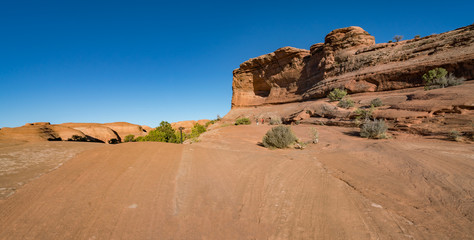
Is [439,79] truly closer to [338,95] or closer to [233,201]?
[338,95]

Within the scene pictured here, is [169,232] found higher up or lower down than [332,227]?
higher up

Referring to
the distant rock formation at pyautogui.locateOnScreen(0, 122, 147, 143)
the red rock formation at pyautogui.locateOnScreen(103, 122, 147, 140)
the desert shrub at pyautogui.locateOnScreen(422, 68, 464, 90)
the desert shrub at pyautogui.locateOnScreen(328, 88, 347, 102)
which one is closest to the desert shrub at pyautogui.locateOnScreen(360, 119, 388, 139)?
the desert shrub at pyautogui.locateOnScreen(422, 68, 464, 90)

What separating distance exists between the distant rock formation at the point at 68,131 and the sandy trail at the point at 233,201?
481cm

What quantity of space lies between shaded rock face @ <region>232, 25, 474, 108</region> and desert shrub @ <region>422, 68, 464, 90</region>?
117 cm

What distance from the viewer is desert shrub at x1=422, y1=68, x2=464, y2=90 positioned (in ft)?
39.2

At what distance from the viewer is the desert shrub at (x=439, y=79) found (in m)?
12.0

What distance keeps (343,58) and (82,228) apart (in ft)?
92.2

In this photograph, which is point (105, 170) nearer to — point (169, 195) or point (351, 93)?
point (169, 195)

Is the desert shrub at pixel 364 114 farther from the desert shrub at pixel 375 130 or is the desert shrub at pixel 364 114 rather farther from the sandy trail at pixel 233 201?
the sandy trail at pixel 233 201

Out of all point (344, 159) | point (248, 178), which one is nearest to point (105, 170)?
point (248, 178)

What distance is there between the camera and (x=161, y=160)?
11.5 ft

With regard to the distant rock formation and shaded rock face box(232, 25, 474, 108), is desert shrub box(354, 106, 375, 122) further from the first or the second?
the distant rock formation

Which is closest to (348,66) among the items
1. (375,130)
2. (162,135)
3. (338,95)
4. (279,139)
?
(338,95)

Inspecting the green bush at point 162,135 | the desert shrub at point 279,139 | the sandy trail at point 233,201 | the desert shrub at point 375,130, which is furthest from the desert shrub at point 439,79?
the green bush at point 162,135
